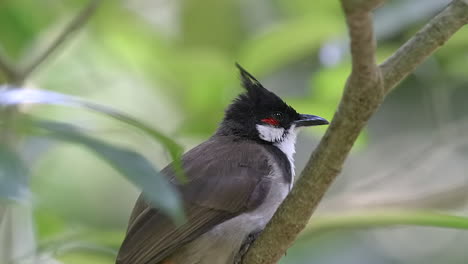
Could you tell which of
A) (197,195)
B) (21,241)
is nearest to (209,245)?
(197,195)

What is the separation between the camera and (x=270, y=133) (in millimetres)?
3443

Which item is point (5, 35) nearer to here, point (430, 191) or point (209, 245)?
point (209, 245)

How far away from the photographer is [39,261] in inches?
107

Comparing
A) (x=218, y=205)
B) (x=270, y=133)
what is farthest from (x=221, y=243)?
(x=270, y=133)

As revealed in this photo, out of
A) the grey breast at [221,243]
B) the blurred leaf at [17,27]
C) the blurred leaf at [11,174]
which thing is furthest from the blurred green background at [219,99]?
the blurred leaf at [11,174]

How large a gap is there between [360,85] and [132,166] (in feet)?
2.10

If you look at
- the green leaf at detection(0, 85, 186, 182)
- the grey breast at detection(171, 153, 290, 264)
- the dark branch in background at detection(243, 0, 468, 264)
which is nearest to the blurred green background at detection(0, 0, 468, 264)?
the grey breast at detection(171, 153, 290, 264)

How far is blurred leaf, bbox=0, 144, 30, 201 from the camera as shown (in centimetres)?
133

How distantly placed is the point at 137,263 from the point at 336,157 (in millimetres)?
1127

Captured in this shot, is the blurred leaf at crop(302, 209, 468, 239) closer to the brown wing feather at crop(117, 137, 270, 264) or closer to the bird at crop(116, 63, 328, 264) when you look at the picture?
the bird at crop(116, 63, 328, 264)

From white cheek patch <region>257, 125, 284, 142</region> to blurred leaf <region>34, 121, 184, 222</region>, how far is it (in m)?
2.08

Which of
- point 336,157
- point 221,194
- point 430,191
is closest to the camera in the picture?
point 336,157

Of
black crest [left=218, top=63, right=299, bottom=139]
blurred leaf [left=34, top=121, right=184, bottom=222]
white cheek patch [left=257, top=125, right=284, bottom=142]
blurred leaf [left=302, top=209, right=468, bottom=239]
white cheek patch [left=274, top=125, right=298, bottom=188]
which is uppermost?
black crest [left=218, top=63, right=299, bottom=139]

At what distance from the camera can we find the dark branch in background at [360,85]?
5.24 ft
